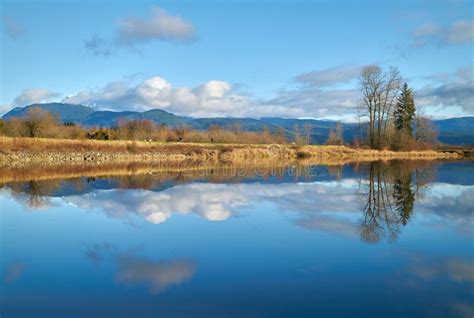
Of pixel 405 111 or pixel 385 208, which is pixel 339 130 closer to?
pixel 405 111

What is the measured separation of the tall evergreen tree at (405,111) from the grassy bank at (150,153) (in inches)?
319

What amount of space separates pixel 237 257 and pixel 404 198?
8447 millimetres

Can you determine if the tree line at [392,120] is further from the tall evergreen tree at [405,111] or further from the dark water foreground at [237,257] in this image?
the dark water foreground at [237,257]

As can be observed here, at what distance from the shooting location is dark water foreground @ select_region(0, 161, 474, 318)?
473 cm

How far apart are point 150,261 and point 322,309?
295 centimetres

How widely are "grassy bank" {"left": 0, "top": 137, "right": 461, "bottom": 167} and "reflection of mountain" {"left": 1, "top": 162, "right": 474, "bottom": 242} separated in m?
15.8

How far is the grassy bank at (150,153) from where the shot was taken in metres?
32.7

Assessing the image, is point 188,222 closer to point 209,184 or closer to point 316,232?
point 316,232

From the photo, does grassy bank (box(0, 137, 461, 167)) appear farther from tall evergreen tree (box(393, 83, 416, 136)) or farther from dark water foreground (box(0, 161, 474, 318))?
dark water foreground (box(0, 161, 474, 318))

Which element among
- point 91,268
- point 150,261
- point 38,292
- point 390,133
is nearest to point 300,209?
point 150,261

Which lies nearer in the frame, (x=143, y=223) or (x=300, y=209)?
(x=143, y=223)

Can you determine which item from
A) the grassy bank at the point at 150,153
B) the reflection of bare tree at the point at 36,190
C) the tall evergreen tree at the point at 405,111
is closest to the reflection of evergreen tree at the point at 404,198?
the reflection of bare tree at the point at 36,190

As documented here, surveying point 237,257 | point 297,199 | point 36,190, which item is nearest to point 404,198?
point 297,199

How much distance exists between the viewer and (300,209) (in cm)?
1145
